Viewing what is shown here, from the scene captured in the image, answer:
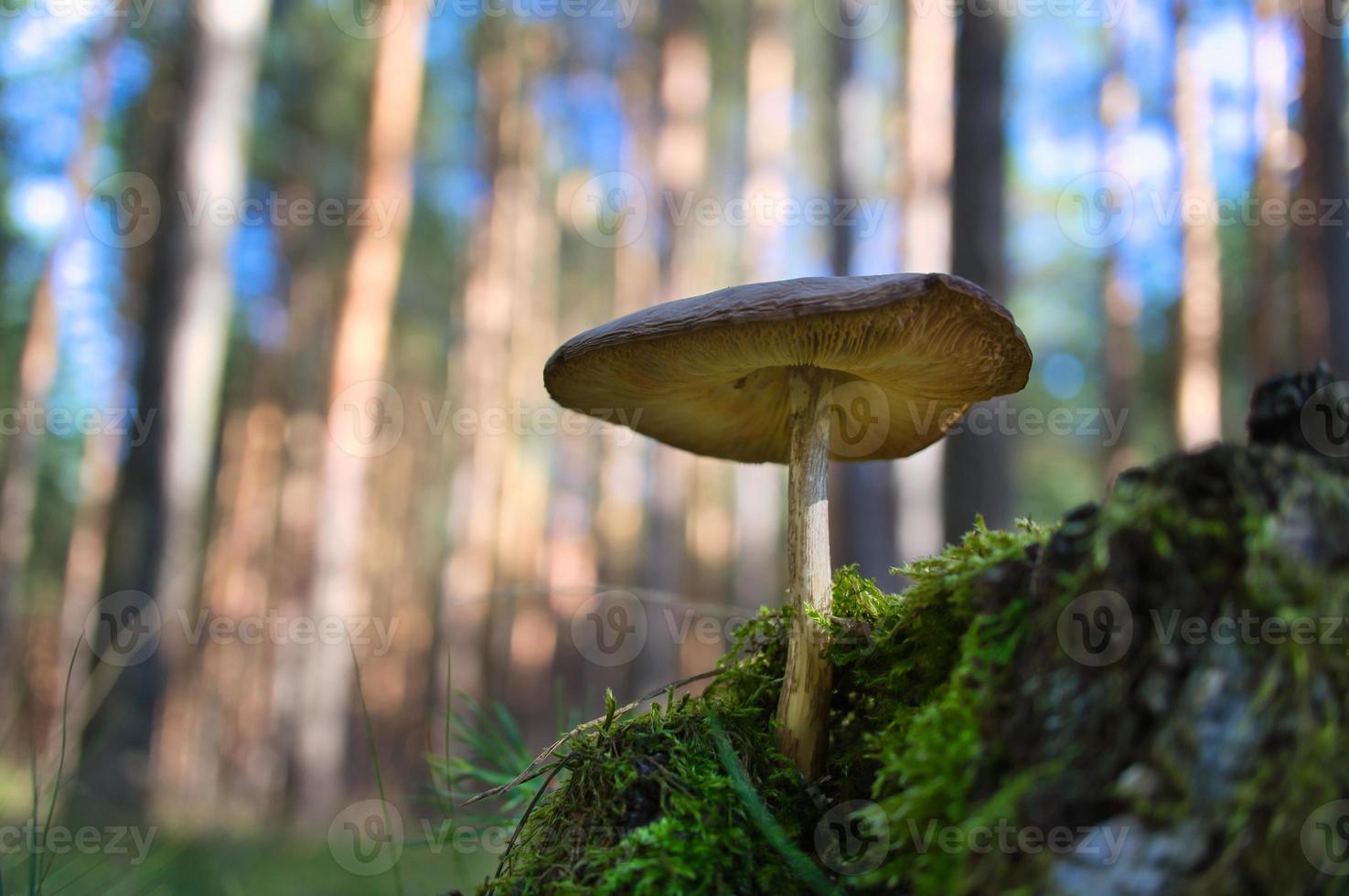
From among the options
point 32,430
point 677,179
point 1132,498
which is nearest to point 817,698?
point 1132,498

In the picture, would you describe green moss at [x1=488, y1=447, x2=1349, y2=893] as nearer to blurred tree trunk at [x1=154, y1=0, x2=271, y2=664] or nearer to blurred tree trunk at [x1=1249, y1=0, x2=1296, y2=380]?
blurred tree trunk at [x1=154, y1=0, x2=271, y2=664]

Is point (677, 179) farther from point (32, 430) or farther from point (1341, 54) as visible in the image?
point (32, 430)

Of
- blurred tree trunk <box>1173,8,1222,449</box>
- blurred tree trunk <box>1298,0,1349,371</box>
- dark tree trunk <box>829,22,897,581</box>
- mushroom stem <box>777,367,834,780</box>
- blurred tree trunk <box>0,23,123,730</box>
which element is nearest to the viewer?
mushroom stem <box>777,367,834,780</box>

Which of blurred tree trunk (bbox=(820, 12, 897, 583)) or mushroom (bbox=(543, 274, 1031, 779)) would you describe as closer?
mushroom (bbox=(543, 274, 1031, 779))

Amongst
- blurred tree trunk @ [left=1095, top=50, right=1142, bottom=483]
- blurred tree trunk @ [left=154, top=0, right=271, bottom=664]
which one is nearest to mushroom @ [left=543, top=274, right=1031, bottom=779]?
blurred tree trunk @ [left=154, top=0, right=271, bottom=664]

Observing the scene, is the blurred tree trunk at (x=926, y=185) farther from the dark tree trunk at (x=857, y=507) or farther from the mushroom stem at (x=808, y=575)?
the mushroom stem at (x=808, y=575)
